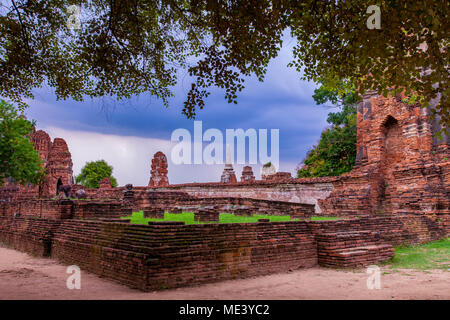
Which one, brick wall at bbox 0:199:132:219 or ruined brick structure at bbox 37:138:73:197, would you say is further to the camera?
ruined brick structure at bbox 37:138:73:197

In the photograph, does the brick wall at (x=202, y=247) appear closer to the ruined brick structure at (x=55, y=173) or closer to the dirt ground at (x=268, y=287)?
the dirt ground at (x=268, y=287)

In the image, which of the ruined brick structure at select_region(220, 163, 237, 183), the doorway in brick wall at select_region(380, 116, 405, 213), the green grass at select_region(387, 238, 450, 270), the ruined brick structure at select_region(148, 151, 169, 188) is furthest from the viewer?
the ruined brick structure at select_region(220, 163, 237, 183)

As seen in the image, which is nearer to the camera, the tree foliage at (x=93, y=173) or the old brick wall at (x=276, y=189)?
the old brick wall at (x=276, y=189)

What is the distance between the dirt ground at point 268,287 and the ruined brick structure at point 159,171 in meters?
16.7

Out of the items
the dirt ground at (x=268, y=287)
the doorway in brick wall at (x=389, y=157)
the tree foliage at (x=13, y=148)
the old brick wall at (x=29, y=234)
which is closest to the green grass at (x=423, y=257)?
the dirt ground at (x=268, y=287)

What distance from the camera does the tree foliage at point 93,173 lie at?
157ft

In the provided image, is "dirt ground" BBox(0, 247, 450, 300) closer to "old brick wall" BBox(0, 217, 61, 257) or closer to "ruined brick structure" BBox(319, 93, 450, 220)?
"old brick wall" BBox(0, 217, 61, 257)

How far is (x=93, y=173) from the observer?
4794cm

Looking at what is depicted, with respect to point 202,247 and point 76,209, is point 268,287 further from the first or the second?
point 76,209

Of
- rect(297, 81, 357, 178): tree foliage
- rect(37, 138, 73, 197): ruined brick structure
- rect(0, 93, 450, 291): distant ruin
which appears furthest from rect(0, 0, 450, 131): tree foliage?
rect(37, 138, 73, 197): ruined brick structure

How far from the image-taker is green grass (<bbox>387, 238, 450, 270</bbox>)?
8045 millimetres

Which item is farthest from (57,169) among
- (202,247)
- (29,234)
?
(202,247)

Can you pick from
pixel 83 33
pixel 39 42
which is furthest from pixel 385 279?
pixel 39 42

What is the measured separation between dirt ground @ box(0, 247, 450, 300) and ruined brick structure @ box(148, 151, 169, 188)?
16.7 meters
